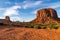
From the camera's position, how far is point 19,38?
18234 millimetres

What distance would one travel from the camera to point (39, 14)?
109938 mm

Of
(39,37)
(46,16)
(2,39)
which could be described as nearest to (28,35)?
(39,37)

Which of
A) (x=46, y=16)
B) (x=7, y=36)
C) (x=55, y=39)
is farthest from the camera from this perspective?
(x=46, y=16)

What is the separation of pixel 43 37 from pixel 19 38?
2.60m

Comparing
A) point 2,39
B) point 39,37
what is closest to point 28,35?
point 39,37

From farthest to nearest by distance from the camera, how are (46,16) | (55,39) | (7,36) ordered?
(46,16), (7,36), (55,39)

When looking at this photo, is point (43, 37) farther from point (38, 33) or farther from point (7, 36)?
point (7, 36)

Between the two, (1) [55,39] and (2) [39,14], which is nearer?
(1) [55,39]

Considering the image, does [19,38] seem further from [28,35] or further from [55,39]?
[55,39]

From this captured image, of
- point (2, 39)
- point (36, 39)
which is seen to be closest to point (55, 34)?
point (36, 39)

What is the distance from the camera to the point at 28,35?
1939 centimetres

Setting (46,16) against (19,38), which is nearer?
(19,38)

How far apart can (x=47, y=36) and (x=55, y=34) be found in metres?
1.17

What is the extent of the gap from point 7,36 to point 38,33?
11.8 feet
